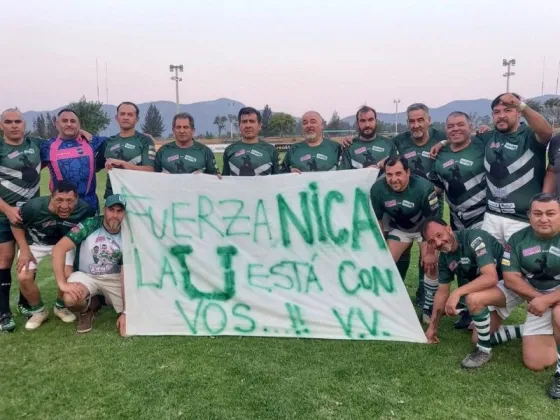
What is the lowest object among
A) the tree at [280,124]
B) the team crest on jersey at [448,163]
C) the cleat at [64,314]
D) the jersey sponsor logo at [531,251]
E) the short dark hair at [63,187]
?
the cleat at [64,314]

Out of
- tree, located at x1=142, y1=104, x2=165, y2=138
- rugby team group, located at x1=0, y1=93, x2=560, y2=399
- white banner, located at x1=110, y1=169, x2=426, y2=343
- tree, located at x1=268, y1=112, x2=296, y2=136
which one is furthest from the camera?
tree, located at x1=142, y1=104, x2=165, y2=138

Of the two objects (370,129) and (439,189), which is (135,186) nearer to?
(370,129)

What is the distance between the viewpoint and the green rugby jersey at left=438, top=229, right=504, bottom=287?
398 cm

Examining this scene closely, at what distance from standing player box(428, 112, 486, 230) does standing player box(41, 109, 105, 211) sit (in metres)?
3.83

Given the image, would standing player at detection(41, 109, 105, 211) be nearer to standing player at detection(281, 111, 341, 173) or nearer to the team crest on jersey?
standing player at detection(281, 111, 341, 173)

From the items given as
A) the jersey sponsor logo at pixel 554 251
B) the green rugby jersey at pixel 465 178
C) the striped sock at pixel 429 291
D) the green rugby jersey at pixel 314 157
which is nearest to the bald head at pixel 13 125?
the green rugby jersey at pixel 314 157

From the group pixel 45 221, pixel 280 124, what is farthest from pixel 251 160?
pixel 280 124

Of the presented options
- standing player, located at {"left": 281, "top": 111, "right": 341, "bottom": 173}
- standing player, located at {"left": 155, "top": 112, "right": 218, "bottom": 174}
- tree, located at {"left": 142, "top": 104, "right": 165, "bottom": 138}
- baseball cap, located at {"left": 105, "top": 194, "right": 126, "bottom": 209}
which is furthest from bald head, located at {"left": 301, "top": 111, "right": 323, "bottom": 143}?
tree, located at {"left": 142, "top": 104, "right": 165, "bottom": 138}

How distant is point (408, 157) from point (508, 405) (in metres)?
2.71

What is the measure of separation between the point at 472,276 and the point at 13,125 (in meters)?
4.83

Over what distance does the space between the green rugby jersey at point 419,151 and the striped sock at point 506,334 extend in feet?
5.63

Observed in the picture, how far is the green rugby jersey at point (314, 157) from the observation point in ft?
16.7

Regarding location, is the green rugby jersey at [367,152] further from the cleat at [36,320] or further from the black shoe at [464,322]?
the cleat at [36,320]

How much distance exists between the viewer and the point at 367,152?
511 centimetres
